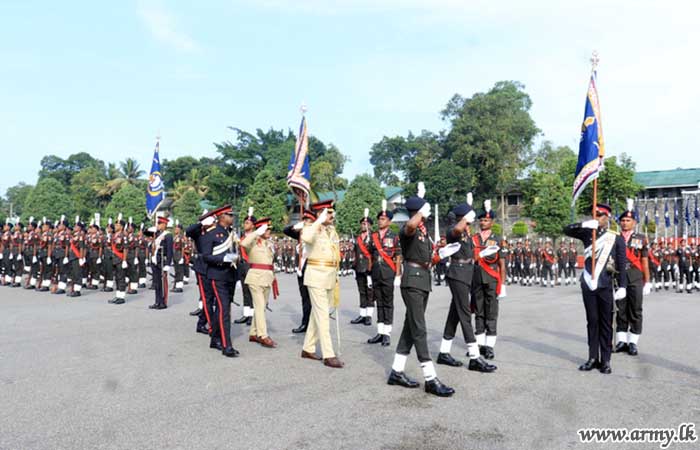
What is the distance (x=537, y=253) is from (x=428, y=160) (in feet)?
104

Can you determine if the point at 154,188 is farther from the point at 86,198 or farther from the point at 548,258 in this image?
the point at 86,198

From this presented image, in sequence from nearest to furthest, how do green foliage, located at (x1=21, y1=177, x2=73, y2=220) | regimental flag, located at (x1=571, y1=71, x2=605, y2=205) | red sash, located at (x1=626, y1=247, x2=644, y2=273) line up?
regimental flag, located at (x1=571, y1=71, x2=605, y2=205) < red sash, located at (x1=626, y1=247, x2=644, y2=273) < green foliage, located at (x1=21, y1=177, x2=73, y2=220)

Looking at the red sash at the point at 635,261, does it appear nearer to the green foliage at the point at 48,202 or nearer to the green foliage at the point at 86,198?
the green foliage at the point at 48,202

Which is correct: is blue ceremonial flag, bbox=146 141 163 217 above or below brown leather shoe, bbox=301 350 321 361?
above

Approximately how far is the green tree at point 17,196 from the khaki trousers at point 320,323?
103421mm

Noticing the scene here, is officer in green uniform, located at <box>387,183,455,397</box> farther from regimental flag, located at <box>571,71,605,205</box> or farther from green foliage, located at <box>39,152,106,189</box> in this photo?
green foliage, located at <box>39,152,106,189</box>

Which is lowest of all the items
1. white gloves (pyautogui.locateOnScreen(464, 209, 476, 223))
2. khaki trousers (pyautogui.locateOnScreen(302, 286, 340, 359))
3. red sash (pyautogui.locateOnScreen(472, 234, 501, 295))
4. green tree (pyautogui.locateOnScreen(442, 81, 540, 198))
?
khaki trousers (pyautogui.locateOnScreen(302, 286, 340, 359))

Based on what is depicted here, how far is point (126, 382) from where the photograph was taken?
6.12 m

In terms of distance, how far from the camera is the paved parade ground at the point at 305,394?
449cm

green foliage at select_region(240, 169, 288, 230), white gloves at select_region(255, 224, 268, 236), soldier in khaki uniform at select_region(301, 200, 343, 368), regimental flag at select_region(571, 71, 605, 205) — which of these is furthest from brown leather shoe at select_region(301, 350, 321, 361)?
green foliage at select_region(240, 169, 288, 230)

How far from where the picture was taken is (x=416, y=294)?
5988mm

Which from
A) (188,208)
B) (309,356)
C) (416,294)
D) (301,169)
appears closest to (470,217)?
(416,294)

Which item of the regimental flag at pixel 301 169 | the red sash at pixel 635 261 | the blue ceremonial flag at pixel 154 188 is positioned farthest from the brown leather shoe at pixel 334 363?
the blue ceremonial flag at pixel 154 188

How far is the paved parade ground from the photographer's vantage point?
4.49m
